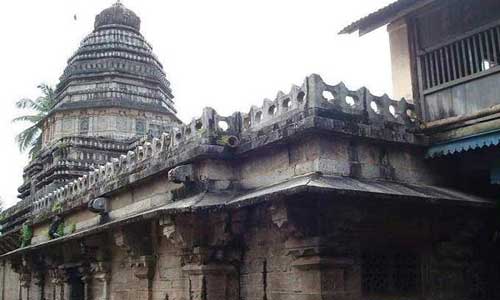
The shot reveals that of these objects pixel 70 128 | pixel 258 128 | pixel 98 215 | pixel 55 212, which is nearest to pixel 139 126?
pixel 70 128

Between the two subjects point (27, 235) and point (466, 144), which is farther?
point (27, 235)

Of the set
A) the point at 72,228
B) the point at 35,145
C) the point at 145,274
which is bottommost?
the point at 145,274

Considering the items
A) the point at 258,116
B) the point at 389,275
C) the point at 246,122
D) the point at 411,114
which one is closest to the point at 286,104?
the point at 258,116

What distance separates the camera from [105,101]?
2423 cm

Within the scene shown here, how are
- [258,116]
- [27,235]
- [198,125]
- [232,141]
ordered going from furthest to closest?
[27,235] → [198,125] → [232,141] → [258,116]

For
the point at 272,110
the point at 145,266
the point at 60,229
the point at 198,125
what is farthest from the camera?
the point at 60,229

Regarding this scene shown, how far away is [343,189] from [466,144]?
109 inches

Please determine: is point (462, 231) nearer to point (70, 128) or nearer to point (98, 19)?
point (70, 128)

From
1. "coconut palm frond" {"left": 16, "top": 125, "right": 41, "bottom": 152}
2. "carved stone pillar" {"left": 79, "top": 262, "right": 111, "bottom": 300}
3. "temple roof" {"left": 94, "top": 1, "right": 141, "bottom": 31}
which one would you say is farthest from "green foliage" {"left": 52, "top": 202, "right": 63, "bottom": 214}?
"coconut palm frond" {"left": 16, "top": 125, "right": 41, "bottom": 152}

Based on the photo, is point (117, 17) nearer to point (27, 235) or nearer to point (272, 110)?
point (27, 235)

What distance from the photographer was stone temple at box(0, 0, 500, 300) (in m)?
7.92

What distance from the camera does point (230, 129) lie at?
31.8 feet

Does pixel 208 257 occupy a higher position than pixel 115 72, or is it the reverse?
pixel 115 72

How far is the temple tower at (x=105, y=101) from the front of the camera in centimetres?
2247
